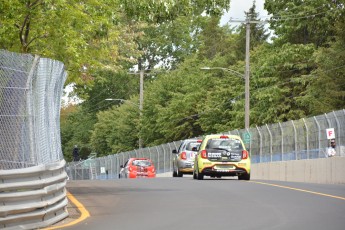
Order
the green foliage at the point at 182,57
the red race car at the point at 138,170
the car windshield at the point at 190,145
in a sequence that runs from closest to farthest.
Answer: the green foliage at the point at 182,57 → the car windshield at the point at 190,145 → the red race car at the point at 138,170

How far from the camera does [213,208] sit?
1709cm

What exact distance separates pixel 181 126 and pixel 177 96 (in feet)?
10.9

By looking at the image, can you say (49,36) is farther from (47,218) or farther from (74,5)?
(47,218)

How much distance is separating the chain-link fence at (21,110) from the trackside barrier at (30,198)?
1.21 feet

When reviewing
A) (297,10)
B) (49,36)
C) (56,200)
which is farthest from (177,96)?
(56,200)

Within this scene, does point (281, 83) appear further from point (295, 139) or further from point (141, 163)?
point (295, 139)

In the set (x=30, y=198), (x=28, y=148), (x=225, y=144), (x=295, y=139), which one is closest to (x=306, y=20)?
(x=295, y=139)

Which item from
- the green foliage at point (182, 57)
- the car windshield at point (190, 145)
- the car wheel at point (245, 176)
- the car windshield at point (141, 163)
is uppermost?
the green foliage at point (182, 57)

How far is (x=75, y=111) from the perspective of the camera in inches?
4469

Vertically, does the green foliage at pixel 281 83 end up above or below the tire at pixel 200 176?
above

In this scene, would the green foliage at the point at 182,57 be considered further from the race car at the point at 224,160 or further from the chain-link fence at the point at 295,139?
the chain-link fence at the point at 295,139

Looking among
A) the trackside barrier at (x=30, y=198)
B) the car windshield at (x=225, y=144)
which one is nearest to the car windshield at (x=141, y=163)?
the car windshield at (x=225, y=144)

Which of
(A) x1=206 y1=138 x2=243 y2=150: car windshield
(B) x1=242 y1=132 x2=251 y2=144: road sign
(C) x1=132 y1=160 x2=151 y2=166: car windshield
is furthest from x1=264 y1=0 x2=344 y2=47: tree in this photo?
(A) x1=206 y1=138 x2=243 y2=150: car windshield

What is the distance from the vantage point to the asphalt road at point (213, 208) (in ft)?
45.6
